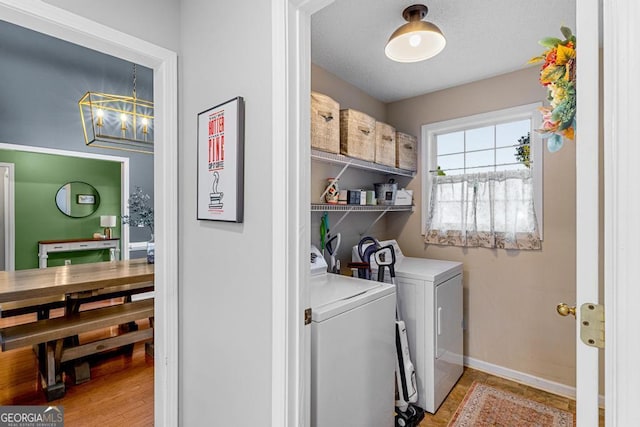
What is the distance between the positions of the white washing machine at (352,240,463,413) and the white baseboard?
0.41 m

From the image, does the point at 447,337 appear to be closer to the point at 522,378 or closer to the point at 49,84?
the point at 522,378

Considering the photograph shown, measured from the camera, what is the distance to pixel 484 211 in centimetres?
270

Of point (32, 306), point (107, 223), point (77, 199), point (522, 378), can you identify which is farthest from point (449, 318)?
point (77, 199)

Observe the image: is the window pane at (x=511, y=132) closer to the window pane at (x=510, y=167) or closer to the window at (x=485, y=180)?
the window at (x=485, y=180)

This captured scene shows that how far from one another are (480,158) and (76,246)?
5.63m

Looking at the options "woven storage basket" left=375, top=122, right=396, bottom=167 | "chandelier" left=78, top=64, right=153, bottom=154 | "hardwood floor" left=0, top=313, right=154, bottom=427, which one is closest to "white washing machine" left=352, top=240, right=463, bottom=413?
"woven storage basket" left=375, top=122, right=396, bottom=167

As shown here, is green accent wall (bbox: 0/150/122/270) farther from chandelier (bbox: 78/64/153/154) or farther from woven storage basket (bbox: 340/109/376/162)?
woven storage basket (bbox: 340/109/376/162)

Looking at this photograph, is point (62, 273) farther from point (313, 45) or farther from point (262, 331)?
point (313, 45)

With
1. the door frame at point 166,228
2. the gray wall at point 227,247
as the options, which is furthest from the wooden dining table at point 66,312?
the gray wall at point 227,247

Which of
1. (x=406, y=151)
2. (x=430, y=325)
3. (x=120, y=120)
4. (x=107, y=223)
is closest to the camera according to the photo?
(x=430, y=325)

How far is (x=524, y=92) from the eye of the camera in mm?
2510

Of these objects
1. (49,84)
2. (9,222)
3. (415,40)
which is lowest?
(9,222)
